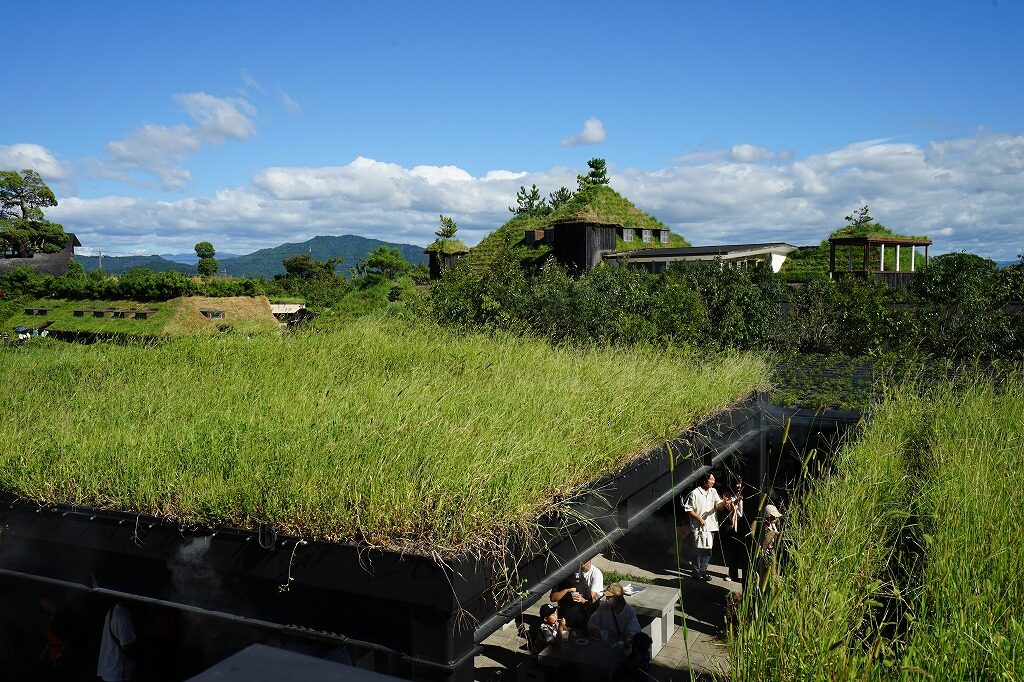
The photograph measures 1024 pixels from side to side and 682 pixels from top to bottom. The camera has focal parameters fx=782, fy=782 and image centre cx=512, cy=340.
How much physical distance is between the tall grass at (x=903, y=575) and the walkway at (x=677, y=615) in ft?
4.90

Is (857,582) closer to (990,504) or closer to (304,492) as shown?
(990,504)

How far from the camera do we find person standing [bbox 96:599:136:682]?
228 inches

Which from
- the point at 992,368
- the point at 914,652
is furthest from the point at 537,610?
the point at 992,368

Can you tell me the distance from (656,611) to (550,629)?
4.79 feet

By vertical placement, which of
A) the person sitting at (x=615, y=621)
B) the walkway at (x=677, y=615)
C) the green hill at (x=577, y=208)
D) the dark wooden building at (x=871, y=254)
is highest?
the green hill at (x=577, y=208)

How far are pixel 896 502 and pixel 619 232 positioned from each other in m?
36.2

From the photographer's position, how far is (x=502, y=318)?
1695cm

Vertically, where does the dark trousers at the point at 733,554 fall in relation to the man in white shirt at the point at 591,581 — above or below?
below

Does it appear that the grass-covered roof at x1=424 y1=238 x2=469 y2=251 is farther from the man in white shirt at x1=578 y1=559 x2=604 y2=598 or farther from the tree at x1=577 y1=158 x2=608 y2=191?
the man in white shirt at x1=578 y1=559 x2=604 y2=598

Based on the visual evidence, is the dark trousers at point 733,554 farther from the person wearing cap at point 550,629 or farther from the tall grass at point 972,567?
the tall grass at point 972,567

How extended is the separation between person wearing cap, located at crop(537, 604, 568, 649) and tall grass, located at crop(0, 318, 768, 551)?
7.06 ft

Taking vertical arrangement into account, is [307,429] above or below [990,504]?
above

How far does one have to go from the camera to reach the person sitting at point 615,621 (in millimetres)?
7543

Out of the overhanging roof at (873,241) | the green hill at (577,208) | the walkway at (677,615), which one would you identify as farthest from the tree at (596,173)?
the walkway at (677,615)
